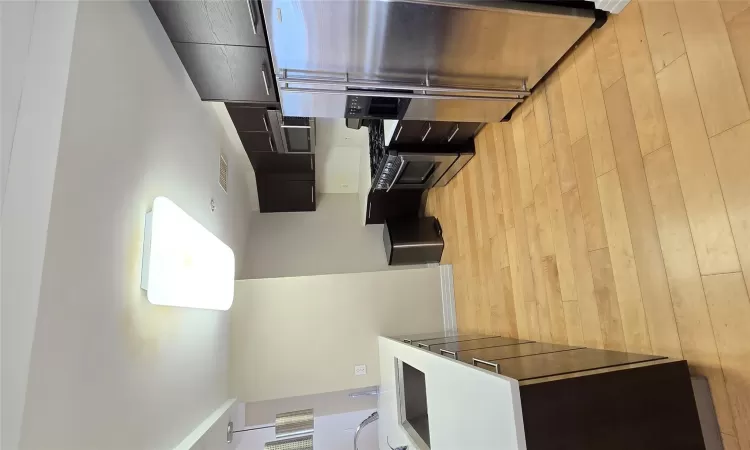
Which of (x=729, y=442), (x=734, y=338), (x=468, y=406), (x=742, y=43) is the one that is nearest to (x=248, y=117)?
(x=468, y=406)

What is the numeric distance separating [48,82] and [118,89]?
0.28 meters

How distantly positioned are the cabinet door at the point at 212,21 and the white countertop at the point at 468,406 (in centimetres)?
143

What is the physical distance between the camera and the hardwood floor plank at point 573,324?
60.7 inches

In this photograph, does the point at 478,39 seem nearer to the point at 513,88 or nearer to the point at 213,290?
the point at 513,88

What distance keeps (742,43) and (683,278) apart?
65 cm

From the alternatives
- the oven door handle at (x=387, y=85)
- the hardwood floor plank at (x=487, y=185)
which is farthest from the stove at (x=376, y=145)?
the oven door handle at (x=387, y=85)

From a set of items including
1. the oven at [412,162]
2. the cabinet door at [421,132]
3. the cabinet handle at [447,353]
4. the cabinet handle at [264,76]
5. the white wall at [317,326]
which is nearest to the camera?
the cabinet handle at [447,353]

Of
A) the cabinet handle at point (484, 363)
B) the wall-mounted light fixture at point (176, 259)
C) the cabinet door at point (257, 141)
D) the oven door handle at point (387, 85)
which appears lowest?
the cabinet handle at point (484, 363)

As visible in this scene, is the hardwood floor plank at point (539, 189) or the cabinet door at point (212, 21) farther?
the hardwood floor plank at point (539, 189)

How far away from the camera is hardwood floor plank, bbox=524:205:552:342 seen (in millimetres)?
1763

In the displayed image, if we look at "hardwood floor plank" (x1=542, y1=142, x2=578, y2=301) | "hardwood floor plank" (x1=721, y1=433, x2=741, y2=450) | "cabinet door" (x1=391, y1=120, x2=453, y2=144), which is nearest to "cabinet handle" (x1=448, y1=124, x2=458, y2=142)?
"cabinet door" (x1=391, y1=120, x2=453, y2=144)

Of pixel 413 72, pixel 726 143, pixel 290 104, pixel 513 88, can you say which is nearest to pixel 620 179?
pixel 726 143

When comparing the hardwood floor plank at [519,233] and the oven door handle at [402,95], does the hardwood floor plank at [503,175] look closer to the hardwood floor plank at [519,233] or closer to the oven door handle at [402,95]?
the hardwood floor plank at [519,233]

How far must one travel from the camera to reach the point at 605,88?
138cm
